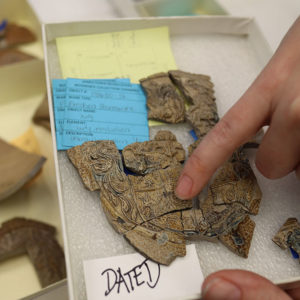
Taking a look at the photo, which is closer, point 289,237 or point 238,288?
point 238,288

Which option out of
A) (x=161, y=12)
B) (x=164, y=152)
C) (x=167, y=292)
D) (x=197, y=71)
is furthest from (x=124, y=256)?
(x=161, y=12)

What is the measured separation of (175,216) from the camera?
0.87m

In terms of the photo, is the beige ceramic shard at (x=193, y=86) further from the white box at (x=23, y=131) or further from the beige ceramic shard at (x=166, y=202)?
the white box at (x=23, y=131)

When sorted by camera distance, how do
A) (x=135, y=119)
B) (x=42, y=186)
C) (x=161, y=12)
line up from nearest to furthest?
(x=135, y=119)
(x=42, y=186)
(x=161, y=12)

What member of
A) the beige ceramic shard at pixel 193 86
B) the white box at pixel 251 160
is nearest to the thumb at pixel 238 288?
the white box at pixel 251 160

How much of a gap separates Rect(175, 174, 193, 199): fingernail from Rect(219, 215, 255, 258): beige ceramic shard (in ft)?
0.44

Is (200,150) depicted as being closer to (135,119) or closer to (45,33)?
(135,119)

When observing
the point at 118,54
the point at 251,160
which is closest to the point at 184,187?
the point at 251,160

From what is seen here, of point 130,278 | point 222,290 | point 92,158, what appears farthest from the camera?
point 92,158

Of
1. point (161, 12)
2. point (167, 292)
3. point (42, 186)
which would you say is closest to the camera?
point (167, 292)

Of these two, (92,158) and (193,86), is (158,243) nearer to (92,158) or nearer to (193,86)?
(92,158)

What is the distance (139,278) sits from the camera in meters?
0.79

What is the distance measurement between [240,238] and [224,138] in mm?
253

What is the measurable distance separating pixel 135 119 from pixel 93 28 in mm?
A: 391
